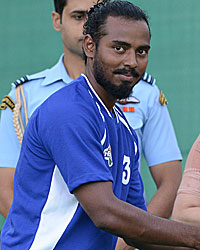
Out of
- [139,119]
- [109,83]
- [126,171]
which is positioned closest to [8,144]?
[139,119]

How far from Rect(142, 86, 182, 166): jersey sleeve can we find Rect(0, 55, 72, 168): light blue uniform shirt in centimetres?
47

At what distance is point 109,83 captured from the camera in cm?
210

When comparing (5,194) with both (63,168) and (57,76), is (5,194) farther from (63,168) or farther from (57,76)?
(63,168)

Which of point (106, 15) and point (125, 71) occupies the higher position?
point (106, 15)

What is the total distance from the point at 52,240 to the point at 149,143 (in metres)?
1.23

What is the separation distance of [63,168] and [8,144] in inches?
45.7

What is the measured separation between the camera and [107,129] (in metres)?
2.09

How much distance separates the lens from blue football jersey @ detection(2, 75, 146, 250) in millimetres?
1894

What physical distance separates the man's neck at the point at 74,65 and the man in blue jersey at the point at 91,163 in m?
0.86

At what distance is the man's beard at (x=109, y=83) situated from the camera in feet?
6.87

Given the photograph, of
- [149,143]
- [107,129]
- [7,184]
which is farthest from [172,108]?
[107,129]

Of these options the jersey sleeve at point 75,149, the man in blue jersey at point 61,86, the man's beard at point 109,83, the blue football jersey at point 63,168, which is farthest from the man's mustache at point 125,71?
the man in blue jersey at point 61,86

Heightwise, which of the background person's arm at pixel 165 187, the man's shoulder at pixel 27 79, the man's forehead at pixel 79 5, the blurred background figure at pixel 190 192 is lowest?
the background person's arm at pixel 165 187

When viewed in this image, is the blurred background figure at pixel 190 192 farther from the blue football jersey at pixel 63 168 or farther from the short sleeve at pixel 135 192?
the blue football jersey at pixel 63 168
